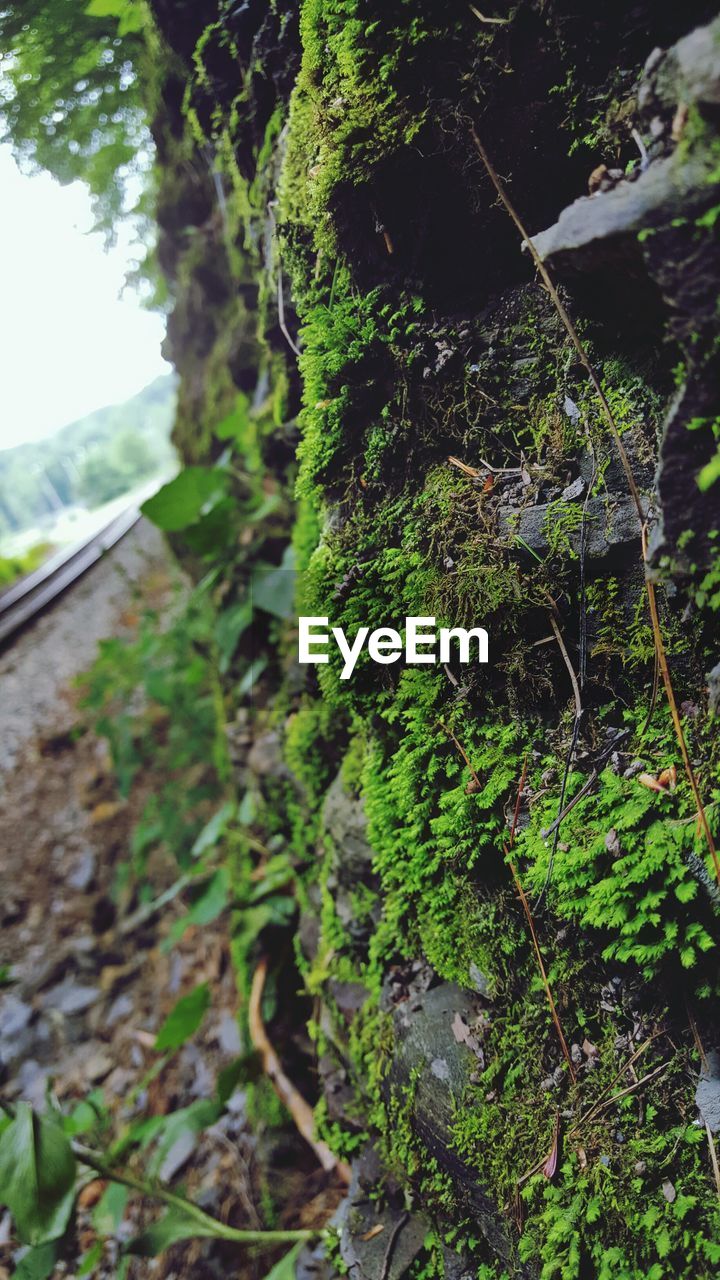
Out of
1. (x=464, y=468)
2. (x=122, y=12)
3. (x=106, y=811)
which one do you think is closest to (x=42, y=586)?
(x=106, y=811)

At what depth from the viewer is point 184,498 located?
2.32m

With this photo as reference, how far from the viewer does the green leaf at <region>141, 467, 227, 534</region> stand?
Result: 2.27 m

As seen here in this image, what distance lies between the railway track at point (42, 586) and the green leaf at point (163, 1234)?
482 cm

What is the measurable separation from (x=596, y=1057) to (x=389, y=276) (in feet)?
4.59

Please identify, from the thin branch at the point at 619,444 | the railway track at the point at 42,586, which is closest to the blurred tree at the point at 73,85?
the thin branch at the point at 619,444

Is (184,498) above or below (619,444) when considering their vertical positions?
above

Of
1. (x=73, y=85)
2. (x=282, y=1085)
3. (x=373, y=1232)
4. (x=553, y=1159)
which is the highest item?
(x=73, y=85)

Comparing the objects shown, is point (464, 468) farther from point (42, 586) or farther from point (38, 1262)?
point (42, 586)

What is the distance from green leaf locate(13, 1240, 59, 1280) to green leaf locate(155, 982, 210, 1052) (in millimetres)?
474

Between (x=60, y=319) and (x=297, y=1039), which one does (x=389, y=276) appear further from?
(x=297, y=1039)

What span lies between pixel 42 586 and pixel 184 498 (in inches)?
255

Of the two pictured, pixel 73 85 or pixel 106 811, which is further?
pixel 106 811

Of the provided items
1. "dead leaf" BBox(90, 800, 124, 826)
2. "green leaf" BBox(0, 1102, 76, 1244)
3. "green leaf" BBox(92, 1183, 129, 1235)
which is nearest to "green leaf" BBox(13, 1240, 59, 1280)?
"green leaf" BBox(0, 1102, 76, 1244)

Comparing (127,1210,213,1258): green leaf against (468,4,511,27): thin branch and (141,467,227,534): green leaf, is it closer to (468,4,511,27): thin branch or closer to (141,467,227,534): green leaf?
(141,467,227,534): green leaf
